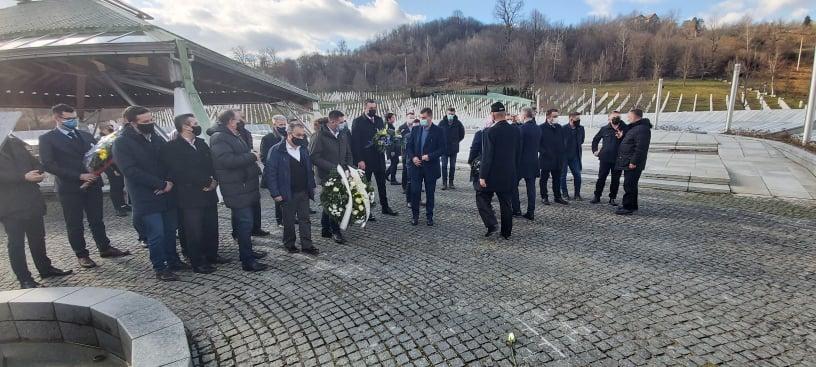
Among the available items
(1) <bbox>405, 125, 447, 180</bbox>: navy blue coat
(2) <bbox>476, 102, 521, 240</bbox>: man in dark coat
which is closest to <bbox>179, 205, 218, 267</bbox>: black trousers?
(1) <bbox>405, 125, 447, 180</bbox>: navy blue coat

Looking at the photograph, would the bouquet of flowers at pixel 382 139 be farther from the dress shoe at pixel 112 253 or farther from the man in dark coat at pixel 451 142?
the dress shoe at pixel 112 253

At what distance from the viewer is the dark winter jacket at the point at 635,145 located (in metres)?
6.98

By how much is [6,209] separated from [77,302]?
1921mm

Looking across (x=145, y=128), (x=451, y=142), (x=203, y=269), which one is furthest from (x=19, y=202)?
(x=451, y=142)

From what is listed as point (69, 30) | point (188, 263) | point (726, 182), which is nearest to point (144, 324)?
point (188, 263)

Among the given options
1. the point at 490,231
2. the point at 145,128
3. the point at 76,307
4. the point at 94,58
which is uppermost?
the point at 94,58

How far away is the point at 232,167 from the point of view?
4.84 m

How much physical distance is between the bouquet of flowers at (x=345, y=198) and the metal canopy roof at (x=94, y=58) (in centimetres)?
497

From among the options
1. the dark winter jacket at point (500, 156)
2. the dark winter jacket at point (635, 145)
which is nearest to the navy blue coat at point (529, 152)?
the dark winter jacket at point (500, 156)

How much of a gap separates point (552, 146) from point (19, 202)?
8.10m

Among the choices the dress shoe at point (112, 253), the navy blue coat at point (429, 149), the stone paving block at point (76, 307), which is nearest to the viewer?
the stone paving block at point (76, 307)

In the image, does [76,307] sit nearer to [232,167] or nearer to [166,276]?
[166,276]

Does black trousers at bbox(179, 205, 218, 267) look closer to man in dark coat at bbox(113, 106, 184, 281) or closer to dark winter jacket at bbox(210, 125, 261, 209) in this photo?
man in dark coat at bbox(113, 106, 184, 281)

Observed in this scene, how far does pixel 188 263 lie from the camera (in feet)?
17.7
